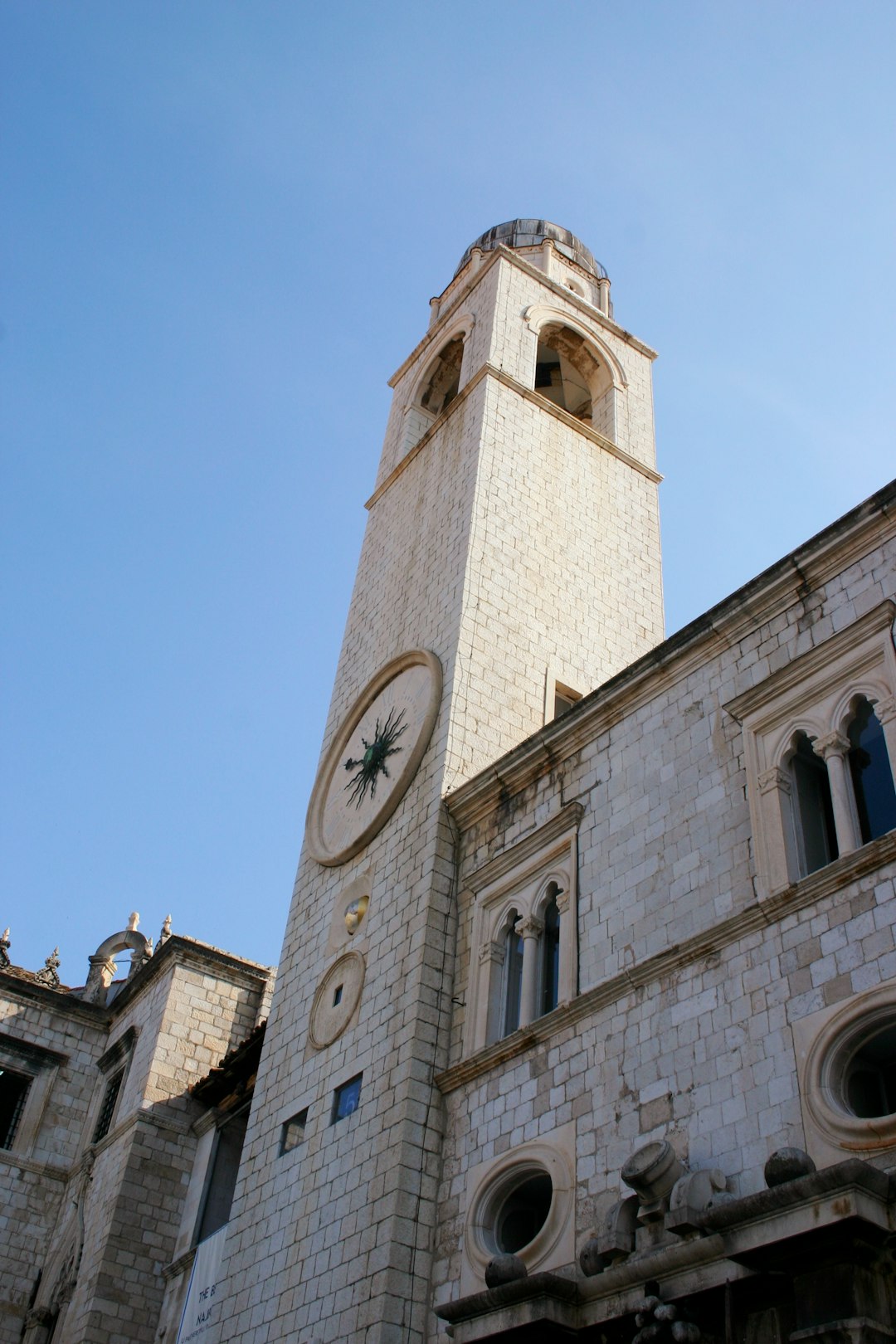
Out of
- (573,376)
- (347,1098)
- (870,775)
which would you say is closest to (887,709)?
(870,775)

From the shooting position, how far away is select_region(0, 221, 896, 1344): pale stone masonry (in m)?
9.33

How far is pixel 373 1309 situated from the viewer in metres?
11.7

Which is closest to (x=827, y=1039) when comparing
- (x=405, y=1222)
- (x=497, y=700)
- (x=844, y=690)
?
(x=844, y=690)

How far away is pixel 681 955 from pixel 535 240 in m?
21.2

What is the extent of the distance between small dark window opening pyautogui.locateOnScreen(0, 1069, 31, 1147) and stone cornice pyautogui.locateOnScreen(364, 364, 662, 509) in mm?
12267

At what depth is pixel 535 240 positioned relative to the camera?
94.1 ft

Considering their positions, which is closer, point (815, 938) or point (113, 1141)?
point (815, 938)

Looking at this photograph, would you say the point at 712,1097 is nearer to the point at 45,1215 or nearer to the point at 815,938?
the point at 815,938

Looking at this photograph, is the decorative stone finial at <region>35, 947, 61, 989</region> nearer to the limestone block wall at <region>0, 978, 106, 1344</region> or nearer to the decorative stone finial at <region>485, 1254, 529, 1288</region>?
the limestone block wall at <region>0, 978, 106, 1344</region>

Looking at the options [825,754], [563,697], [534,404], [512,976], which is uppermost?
[534,404]

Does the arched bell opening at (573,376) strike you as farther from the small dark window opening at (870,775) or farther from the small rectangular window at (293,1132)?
the small dark window opening at (870,775)

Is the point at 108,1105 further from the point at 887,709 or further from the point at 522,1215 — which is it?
the point at 887,709

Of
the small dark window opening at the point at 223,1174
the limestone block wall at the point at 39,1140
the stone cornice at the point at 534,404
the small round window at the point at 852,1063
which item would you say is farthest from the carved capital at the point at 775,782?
the limestone block wall at the point at 39,1140

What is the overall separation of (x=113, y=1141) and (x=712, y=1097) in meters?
13.9
